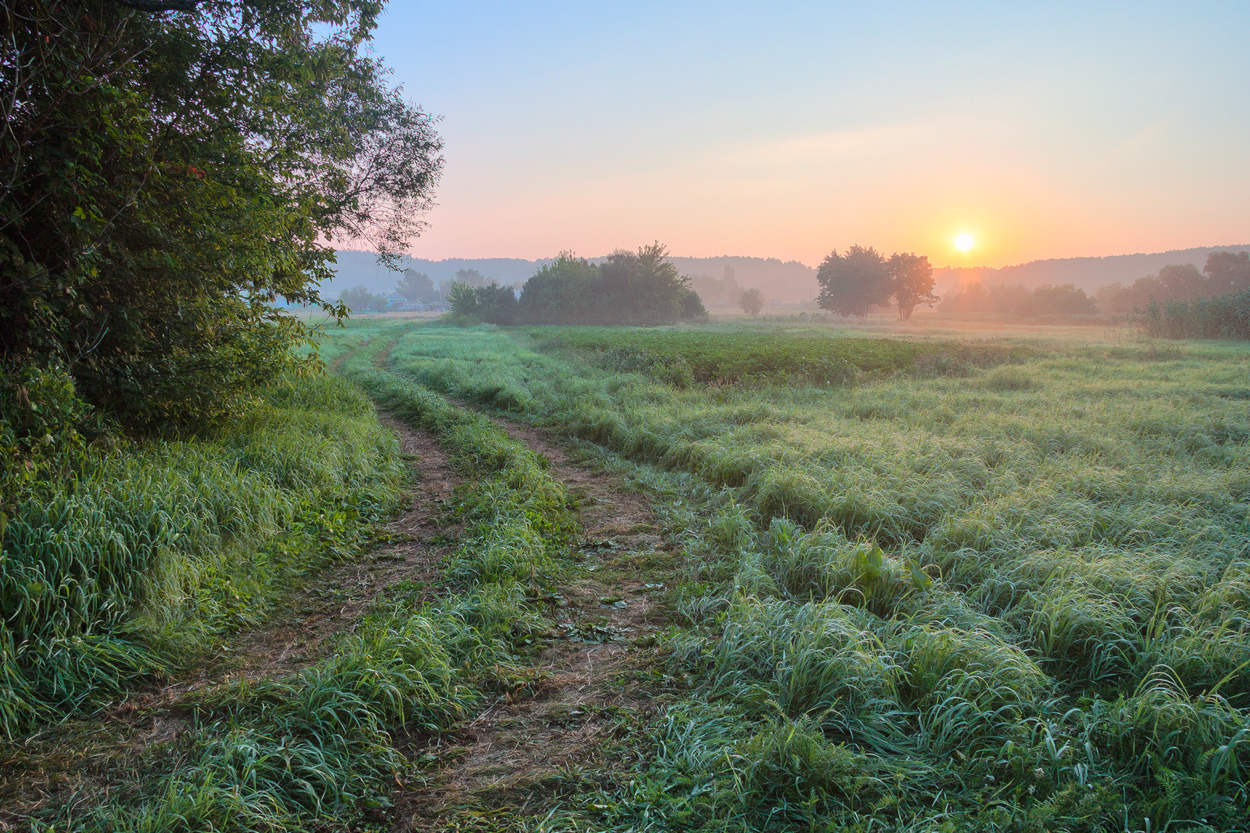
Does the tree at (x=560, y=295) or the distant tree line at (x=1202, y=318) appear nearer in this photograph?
the distant tree line at (x=1202, y=318)

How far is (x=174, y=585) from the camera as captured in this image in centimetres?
441

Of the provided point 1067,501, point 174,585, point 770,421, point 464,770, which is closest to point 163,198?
point 174,585

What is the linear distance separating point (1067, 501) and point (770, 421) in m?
5.34

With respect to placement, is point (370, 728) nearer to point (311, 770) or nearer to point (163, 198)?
point (311, 770)

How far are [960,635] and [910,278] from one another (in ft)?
229

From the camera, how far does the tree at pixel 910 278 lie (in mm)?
64875

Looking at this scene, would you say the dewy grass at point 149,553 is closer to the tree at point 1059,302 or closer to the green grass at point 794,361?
the green grass at point 794,361

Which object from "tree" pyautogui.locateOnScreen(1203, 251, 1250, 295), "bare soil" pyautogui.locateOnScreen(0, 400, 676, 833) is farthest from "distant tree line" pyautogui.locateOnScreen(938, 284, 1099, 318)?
"bare soil" pyautogui.locateOnScreen(0, 400, 676, 833)

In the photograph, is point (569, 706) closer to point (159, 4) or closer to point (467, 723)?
point (467, 723)

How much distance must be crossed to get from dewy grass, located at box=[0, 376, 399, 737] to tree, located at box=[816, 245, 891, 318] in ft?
225

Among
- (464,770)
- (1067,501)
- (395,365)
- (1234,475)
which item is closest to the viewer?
(464,770)

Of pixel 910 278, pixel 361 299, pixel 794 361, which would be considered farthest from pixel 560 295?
pixel 361 299

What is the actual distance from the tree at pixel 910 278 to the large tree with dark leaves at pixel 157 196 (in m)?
66.4

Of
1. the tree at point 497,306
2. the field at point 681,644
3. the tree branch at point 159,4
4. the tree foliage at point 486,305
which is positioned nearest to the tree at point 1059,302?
the tree at point 497,306
